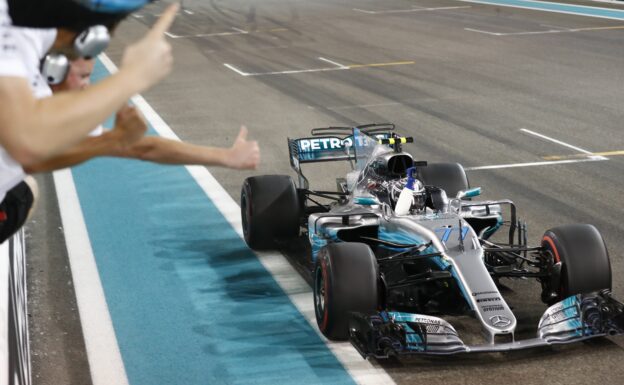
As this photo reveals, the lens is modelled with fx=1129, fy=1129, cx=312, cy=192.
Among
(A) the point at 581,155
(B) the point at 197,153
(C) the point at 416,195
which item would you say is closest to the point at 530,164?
(A) the point at 581,155

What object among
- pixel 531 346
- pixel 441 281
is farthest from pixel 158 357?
pixel 531 346

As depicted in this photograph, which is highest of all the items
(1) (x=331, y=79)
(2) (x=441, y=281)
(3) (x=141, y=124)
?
(3) (x=141, y=124)

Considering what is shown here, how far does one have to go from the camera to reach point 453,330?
23.0ft

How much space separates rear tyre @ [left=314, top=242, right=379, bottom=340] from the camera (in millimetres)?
7246

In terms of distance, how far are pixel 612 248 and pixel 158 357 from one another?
4380 mm

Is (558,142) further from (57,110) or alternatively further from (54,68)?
(57,110)

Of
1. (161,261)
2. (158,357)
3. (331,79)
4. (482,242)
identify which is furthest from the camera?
(331,79)

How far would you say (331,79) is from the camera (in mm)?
21438

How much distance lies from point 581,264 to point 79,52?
514 cm

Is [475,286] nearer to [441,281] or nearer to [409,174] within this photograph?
[441,281]

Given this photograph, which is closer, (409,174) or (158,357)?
(158,357)

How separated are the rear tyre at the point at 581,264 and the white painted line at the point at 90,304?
2984mm

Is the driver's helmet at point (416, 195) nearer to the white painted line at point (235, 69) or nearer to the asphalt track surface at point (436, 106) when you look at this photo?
the asphalt track surface at point (436, 106)

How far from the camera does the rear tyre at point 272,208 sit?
9.61 metres
